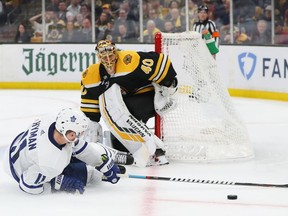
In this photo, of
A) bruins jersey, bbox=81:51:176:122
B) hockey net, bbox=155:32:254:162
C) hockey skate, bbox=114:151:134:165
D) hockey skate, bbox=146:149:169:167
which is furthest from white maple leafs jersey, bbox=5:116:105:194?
hockey net, bbox=155:32:254:162

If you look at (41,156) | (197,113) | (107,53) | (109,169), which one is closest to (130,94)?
(107,53)

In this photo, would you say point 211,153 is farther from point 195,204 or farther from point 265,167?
point 195,204

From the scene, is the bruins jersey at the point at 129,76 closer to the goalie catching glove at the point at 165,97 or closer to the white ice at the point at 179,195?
the goalie catching glove at the point at 165,97

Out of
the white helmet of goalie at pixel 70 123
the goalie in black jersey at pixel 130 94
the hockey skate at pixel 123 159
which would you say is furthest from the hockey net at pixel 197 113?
the white helmet of goalie at pixel 70 123

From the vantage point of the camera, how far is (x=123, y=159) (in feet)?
22.5

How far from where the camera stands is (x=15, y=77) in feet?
47.0

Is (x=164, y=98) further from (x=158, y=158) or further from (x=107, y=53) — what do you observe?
(x=107, y=53)

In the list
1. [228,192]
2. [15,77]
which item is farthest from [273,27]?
[228,192]

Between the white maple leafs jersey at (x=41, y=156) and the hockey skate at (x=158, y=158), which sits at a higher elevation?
the white maple leafs jersey at (x=41, y=156)

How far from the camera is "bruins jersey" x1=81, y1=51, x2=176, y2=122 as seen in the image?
682cm

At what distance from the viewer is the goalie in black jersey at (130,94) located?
6.82 m

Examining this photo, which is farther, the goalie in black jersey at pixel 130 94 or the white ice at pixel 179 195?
the goalie in black jersey at pixel 130 94

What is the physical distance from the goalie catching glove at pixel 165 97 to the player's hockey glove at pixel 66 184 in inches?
50.4

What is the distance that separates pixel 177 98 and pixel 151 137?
1.30ft
